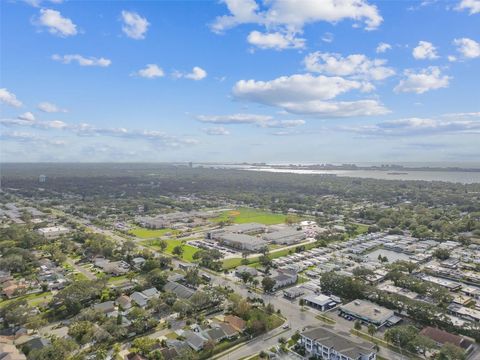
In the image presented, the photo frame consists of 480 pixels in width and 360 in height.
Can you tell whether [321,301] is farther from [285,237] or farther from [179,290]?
[285,237]

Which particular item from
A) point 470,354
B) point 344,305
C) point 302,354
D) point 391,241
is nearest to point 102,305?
point 302,354

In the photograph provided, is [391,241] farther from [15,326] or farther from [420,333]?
[15,326]

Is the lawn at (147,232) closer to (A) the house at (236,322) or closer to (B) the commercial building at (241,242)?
(B) the commercial building at (241,242)

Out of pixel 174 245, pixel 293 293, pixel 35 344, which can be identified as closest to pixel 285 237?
pixel 174 245

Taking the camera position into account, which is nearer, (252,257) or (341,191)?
(252,257)

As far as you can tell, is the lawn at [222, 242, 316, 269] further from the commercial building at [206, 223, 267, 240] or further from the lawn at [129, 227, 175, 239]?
the lawn at [129, 227, 175, 239]

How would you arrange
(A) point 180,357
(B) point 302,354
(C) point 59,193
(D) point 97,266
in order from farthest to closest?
1. (C) point 59,193
2. (D) point 97,266
3. (B) point 302,354
4. (A) point 180,357
